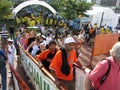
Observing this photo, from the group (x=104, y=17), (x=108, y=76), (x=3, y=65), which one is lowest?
(x=104, y=17)

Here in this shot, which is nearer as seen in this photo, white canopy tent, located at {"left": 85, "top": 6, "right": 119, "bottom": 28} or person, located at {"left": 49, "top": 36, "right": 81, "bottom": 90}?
person, located at {"left": 49, "top": 36, "right": 81, "bottom": 90}

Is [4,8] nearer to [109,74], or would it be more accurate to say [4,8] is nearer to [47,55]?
[47,55]

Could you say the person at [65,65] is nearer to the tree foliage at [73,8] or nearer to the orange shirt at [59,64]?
the orange shirt at [59,64]

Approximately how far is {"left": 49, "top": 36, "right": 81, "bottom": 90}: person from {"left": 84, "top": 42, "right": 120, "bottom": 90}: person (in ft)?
4.26

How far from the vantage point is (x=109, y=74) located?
140 inches

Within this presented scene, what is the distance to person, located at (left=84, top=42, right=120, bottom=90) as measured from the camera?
3.50 m

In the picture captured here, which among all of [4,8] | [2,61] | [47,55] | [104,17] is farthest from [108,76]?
[4,8]

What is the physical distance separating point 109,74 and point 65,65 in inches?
66.1

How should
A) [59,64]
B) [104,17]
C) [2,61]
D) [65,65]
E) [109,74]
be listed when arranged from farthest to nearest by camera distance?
[104,17], [2,61], [65,65], [59,64], [109,74]

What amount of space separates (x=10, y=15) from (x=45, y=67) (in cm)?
2412

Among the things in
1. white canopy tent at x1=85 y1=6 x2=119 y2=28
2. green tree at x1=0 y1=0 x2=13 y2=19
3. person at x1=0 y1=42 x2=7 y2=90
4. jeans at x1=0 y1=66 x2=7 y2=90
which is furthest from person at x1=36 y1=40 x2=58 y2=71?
green tree at x1=0 y1=0 x2=13 y2=19

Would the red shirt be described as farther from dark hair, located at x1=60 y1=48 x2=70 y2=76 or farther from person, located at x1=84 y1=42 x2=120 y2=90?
dark hair, located at x1=60 y1=48 x2=70 y2=76

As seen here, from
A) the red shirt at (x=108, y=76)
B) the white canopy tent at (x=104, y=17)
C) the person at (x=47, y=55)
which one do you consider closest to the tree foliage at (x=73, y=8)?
the white canopy tent at (x=104, y=17)

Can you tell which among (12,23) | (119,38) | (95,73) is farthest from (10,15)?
(95,73)
